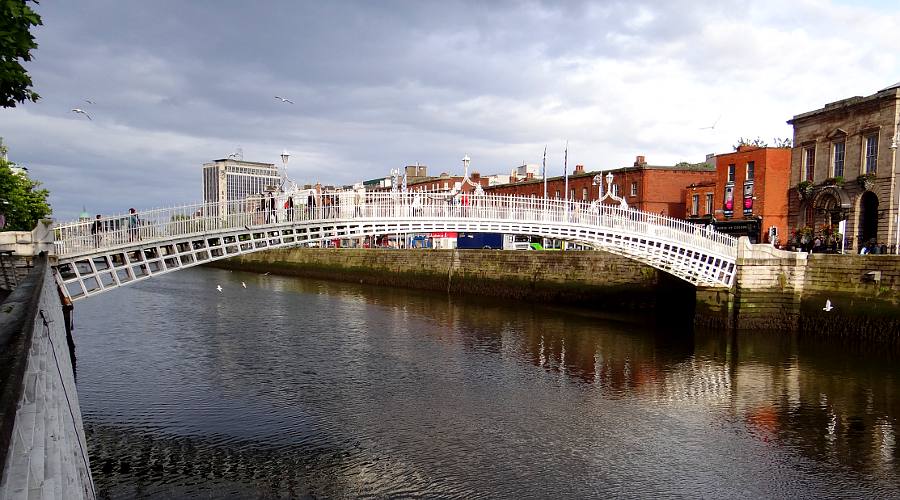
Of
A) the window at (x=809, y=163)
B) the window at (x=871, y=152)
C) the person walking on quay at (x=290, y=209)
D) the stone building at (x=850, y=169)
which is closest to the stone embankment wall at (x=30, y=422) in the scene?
the person walking on quay at (x=290, y=209)

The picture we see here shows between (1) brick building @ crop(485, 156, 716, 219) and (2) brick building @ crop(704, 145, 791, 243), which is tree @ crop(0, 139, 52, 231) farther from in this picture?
(2) brick building @ crop(704, 145, 791, 243)

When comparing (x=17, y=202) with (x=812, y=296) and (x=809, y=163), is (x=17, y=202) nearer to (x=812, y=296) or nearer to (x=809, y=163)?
(x=812, y=296)

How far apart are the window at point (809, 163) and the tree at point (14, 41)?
118ft

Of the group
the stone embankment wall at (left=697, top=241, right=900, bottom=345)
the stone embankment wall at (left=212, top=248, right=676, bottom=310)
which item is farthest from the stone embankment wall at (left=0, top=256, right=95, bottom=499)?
the stone embankment wall at (left=212, top=248, right=676, bottom=310)

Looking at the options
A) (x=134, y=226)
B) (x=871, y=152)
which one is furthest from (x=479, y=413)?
(x=871, y=152)

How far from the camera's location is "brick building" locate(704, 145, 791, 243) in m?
37.5

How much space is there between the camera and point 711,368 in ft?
66.9

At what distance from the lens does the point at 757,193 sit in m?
37.8

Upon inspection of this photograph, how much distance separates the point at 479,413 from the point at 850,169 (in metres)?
27.1

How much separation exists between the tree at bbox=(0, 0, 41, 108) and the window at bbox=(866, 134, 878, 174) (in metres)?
33.7

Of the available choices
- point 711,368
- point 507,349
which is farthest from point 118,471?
point 711,368

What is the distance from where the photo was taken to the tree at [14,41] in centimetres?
1016

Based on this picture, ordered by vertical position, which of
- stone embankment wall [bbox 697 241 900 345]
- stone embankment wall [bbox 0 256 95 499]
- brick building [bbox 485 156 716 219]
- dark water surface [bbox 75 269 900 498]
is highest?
brick building [bbox 485 156 716 219]

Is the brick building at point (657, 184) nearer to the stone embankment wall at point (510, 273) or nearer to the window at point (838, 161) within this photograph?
the stone embankment wall at point (510, 273)
